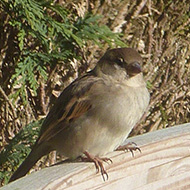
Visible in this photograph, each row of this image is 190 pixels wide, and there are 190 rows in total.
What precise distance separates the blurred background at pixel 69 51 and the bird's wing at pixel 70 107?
0.37 meters

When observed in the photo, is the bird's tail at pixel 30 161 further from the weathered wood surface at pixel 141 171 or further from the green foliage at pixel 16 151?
the weathered wood surface at pixel 141 171

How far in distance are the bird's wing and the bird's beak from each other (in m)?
0.14

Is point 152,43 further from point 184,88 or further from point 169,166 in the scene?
point 169,166

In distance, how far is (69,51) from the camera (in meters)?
3.02

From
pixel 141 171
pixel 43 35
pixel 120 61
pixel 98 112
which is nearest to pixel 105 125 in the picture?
pixel 98 112

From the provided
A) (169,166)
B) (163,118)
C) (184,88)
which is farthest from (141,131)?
(169,166)

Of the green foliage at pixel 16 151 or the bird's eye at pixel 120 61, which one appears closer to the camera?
the bird's eye at pixel 120 61

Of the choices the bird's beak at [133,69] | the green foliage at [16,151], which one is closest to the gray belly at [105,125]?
the bird's beak at [133,69]

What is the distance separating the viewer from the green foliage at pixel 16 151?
280cm

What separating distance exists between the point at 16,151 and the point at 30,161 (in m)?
0.41

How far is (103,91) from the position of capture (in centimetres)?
240

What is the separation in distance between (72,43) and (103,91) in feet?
2.48

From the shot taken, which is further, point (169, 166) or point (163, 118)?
point (163, 118)

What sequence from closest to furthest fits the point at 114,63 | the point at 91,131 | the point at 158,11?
1. the point at 91,131
2. the point at 114,63
3. the point at 158,11
